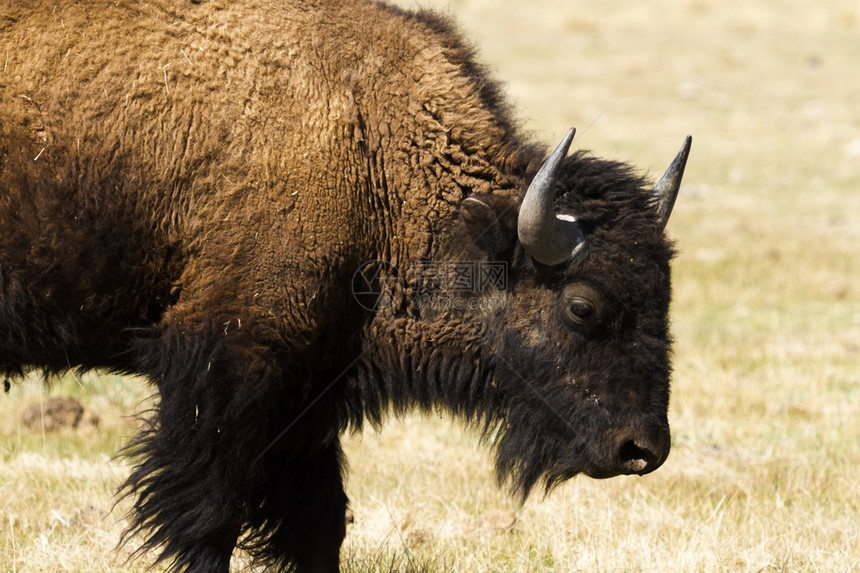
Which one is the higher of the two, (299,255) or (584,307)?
(299,255)

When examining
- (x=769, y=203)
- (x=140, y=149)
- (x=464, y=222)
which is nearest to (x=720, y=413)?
(x=464, y=222)

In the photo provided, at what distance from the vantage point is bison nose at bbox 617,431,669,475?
3.88 meters

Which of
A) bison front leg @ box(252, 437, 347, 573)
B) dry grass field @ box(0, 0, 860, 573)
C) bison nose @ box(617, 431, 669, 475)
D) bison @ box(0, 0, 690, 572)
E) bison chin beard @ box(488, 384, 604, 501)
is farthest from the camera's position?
dry grass field @ box(0, 0, 860, 573)

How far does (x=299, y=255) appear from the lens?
3748mm

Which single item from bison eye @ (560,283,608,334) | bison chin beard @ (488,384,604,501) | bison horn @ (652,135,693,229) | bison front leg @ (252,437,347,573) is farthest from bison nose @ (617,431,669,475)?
bison front leg @ (252,437,347,573)

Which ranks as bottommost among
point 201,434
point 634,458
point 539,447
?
point 539,447

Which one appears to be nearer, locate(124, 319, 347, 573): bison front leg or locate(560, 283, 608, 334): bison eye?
locate(124, 319, 347, 573): bison front leg

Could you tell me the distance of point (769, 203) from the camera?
16125 mm

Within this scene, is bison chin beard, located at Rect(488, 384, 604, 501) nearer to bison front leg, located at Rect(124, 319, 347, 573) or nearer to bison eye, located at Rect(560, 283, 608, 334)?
bison eye, located at Rect(560, 283, 608, 334)

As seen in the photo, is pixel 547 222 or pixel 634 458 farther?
pixel 634 458

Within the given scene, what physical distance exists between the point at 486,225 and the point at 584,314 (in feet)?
1.68

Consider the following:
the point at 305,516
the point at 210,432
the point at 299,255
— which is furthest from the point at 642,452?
the point at 210,432

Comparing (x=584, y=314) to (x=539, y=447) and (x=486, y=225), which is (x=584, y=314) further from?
(x=539, y=447)

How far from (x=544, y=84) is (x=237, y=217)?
21.8 m
